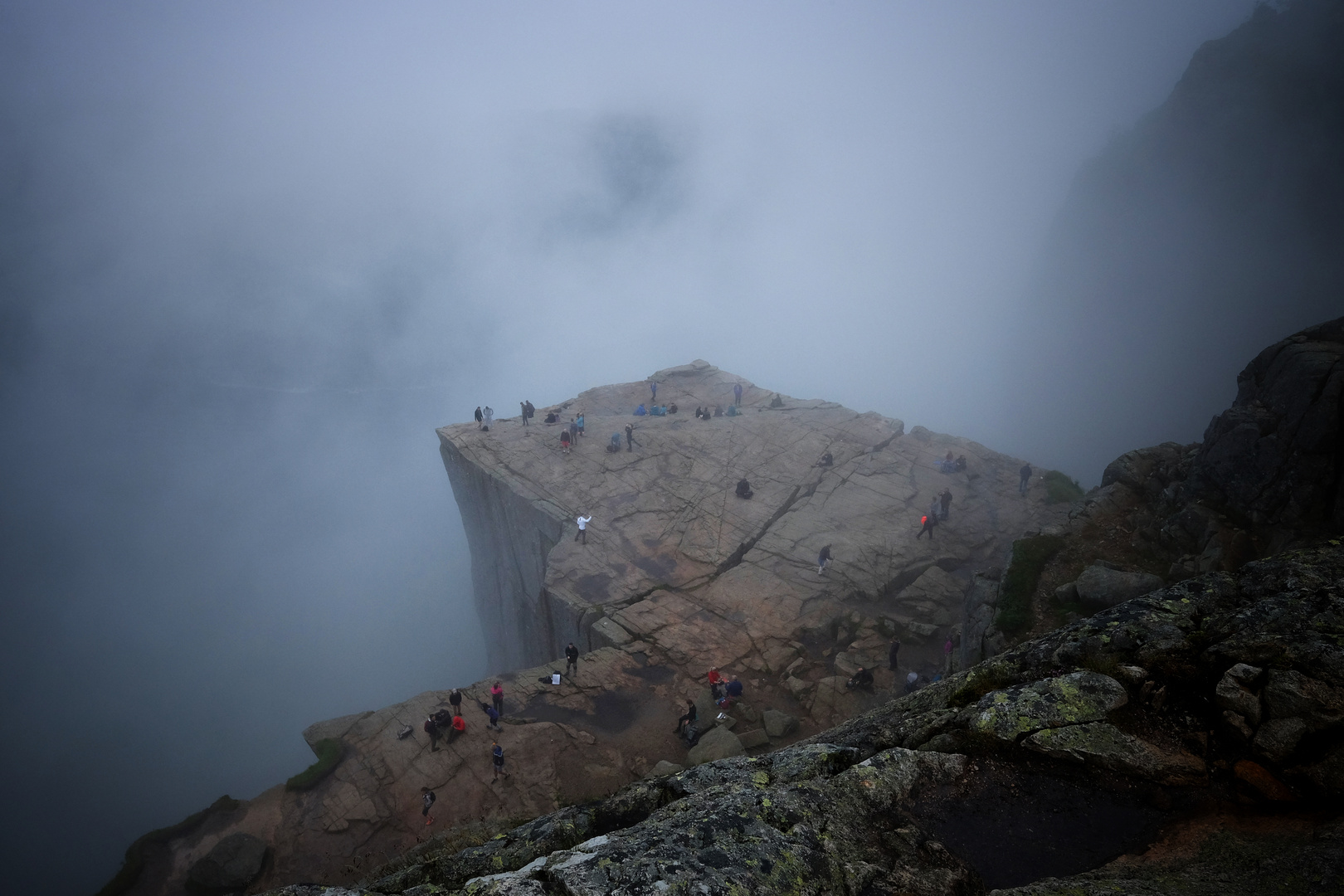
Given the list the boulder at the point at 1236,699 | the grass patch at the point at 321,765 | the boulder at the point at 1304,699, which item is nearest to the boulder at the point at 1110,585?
the boulder at the point at 1236,699

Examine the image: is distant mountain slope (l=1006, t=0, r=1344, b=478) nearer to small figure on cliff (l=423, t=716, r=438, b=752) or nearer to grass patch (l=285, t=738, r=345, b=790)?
small figure on cliff (l=423, t=716, r=438, b=752)

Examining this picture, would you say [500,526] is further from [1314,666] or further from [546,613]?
[1314,666]

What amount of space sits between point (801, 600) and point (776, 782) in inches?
868

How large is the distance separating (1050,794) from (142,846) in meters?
33.3

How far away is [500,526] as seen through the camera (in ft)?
136

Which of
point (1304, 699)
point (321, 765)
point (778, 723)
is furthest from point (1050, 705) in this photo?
point (321, 765)

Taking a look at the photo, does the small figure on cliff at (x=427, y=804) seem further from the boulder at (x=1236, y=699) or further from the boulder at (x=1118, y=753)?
the boulder at (x=1236, y=699)

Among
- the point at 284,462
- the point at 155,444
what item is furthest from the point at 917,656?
the point at 155,444

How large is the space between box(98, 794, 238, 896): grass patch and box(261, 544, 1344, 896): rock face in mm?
22803

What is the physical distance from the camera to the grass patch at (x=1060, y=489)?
3534 cm

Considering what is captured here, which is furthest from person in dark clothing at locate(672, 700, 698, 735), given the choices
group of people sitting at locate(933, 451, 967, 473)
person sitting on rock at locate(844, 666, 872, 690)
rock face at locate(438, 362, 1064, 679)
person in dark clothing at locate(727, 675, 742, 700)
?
group of people sitting at locate(933, 451, 967, 473)

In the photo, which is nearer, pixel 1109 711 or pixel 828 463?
pixel 1109 711

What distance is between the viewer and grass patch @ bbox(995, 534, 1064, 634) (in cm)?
1970

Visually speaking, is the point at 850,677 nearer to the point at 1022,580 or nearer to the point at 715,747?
the point at 715,747
